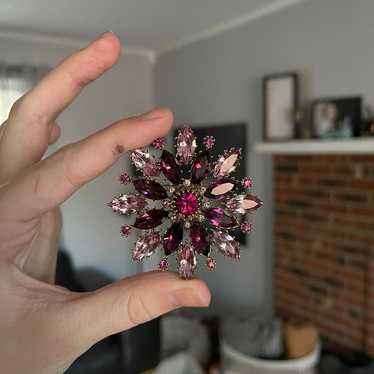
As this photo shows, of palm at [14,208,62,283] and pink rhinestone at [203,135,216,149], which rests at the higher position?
pink rhinestone at [203,135,216,149]

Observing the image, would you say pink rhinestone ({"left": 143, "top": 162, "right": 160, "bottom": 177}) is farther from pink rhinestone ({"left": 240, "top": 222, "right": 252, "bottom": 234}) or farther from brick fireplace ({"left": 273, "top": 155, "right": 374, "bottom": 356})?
brick fireplace ({"left": 273, "top": 155, "right": 374, "bottom": 356})

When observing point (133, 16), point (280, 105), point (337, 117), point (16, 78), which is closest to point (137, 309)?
point (337, 117)

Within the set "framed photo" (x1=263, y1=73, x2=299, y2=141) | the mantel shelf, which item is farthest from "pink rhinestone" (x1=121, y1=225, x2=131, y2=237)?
"framed photo" (x1=263, y1=73, x2=299, y2=141)

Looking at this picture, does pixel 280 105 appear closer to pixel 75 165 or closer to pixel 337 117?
pixel 337 117

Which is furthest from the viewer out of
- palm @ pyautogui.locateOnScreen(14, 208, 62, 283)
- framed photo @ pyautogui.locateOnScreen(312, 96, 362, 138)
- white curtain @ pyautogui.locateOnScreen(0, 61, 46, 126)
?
white curtain @ pyautogui.locateOnScreen(0, 61, 46, 126)

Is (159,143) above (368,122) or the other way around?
the other way around

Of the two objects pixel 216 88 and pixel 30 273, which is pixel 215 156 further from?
pixel 216 88

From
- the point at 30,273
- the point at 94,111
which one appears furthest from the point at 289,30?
the point at 30,273
